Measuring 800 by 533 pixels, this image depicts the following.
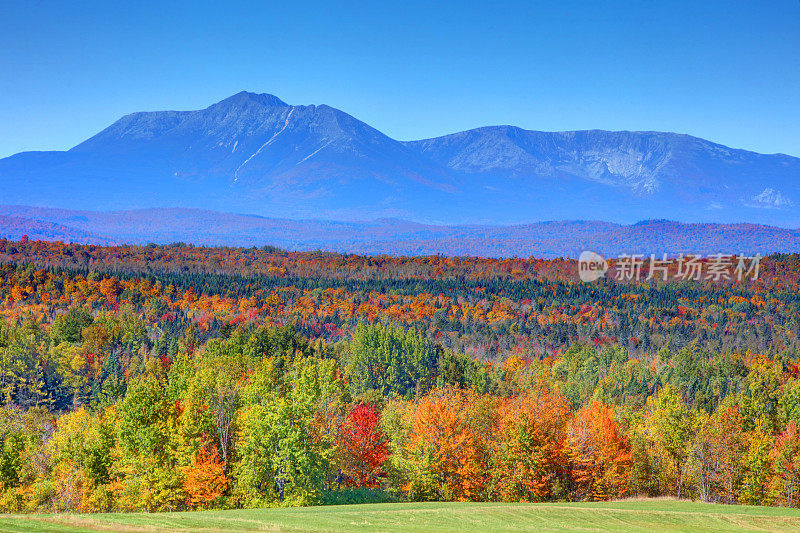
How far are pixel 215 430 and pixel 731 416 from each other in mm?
47078

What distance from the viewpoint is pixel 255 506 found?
4825 centimetres

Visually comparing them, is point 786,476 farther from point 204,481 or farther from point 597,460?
point 204,481

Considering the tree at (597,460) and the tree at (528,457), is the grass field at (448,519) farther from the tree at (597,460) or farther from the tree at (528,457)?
the tree at (597,460)

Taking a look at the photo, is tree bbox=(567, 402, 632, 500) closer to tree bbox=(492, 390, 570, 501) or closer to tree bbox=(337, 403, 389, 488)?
tree bbox=(492, 390, 570, 501)

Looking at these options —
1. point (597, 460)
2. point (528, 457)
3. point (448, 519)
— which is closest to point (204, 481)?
point (448, 519)

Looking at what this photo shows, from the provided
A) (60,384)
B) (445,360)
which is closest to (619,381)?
(445,360)

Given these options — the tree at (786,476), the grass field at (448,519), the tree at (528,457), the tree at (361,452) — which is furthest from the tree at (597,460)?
the tree at (361,452)

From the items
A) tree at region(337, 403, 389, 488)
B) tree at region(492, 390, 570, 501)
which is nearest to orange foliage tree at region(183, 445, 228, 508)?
tree at region(337, 403, 389, 488)

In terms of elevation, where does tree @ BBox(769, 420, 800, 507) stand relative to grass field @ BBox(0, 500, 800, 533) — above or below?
below

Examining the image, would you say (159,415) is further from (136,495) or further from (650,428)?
(650,428)

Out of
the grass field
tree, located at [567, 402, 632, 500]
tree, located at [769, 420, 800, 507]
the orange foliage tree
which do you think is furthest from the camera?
tree, located at [769, 420, 800, 507]

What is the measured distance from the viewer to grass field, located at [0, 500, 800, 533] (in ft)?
123

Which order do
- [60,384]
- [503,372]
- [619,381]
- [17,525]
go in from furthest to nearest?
[503,372] → [619,381] → [60,384] → [17,525]

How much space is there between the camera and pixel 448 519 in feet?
140
